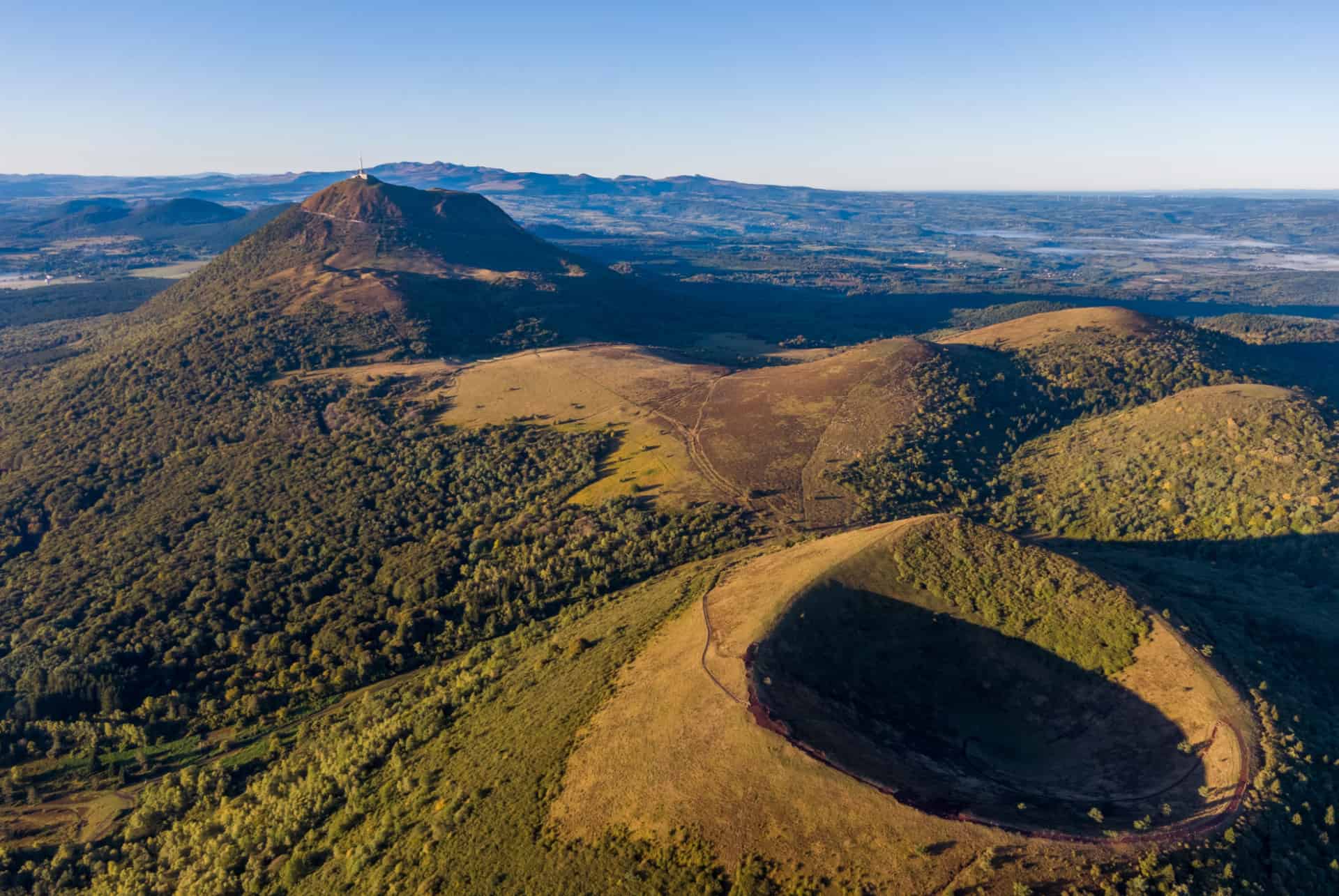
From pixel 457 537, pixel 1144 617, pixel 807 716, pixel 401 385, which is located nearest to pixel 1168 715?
pixel 1144 617

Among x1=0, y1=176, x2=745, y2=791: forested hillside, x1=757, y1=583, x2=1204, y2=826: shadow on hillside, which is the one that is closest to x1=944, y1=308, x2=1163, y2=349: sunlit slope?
x1=0, y1=176, x2=745, y2=791: forested hillside

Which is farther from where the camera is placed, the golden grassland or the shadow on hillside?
the golden grassland

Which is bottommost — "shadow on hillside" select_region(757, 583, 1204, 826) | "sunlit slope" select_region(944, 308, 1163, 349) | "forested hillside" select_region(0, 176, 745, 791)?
"forested hillside" select_region(0, 176, 745, 791)

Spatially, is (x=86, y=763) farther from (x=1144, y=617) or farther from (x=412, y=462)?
(x=1144, y=617)

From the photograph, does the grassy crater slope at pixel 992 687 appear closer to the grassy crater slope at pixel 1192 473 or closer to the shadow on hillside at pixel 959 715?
the shadow on hillside at pixel 959 715

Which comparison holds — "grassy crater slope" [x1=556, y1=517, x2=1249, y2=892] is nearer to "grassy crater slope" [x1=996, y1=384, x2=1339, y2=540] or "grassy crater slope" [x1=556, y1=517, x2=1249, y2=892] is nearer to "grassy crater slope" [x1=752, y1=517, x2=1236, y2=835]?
"grassy crater slope" [x1=752, y1=517, x2=1236, y2=835]

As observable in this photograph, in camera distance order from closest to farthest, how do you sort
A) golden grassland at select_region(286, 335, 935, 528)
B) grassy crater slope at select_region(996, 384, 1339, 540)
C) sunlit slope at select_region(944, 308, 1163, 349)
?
grassy crater slope at select_region(996, 384, 1339, 540)
golden grassland at select_region(286, 335, 935, 528)
sunlit slope at select_region(944, 308, 1163, 349)

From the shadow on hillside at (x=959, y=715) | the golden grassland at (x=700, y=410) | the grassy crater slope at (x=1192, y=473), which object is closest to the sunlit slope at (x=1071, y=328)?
the golden grassland at (x=700, y=410)
